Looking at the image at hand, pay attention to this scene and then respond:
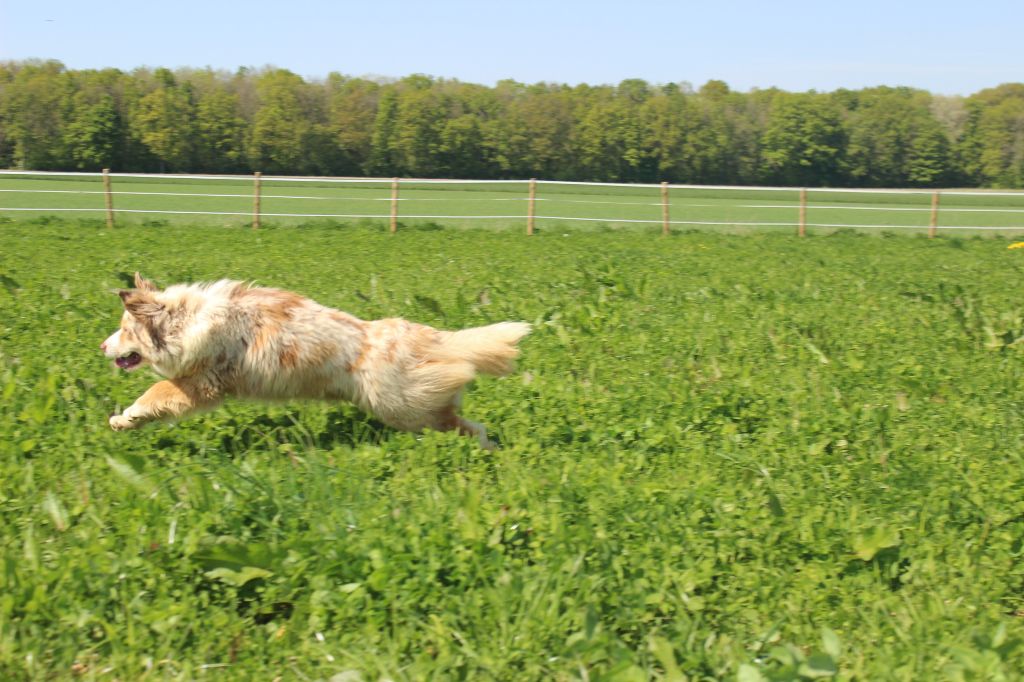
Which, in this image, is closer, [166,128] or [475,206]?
[475,206]

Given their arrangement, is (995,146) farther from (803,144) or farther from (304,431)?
(304,431)

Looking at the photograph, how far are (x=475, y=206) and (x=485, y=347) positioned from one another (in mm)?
27211

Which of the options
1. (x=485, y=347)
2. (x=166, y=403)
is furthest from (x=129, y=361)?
(x=485, y=347)

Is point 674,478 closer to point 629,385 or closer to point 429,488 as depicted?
point 429,488

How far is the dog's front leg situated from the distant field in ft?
62.7

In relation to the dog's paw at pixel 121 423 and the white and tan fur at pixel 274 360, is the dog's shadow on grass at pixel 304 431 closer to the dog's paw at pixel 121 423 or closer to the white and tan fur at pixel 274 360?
the white and tan fur at pixel 274 360

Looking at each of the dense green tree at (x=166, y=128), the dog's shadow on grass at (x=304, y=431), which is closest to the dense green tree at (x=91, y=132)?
the dense green tree at (x=166, y=128)

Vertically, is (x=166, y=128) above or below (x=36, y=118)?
below

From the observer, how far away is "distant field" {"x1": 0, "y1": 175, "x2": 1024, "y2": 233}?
86.9 feet

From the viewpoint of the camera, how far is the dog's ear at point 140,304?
5.79 metres

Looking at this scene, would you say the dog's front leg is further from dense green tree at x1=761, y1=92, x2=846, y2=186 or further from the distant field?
dense green tree at x1=761, y1=92, x2=846, y2=186

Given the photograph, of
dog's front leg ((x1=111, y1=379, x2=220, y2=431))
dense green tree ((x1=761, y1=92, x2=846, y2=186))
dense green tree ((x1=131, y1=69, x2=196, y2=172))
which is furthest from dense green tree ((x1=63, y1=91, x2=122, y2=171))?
dog's front leg ((x1=111, y1=379, x2=220, y2=431))

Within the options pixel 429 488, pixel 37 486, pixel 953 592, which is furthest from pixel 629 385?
pixel 37 486

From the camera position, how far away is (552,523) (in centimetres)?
429
